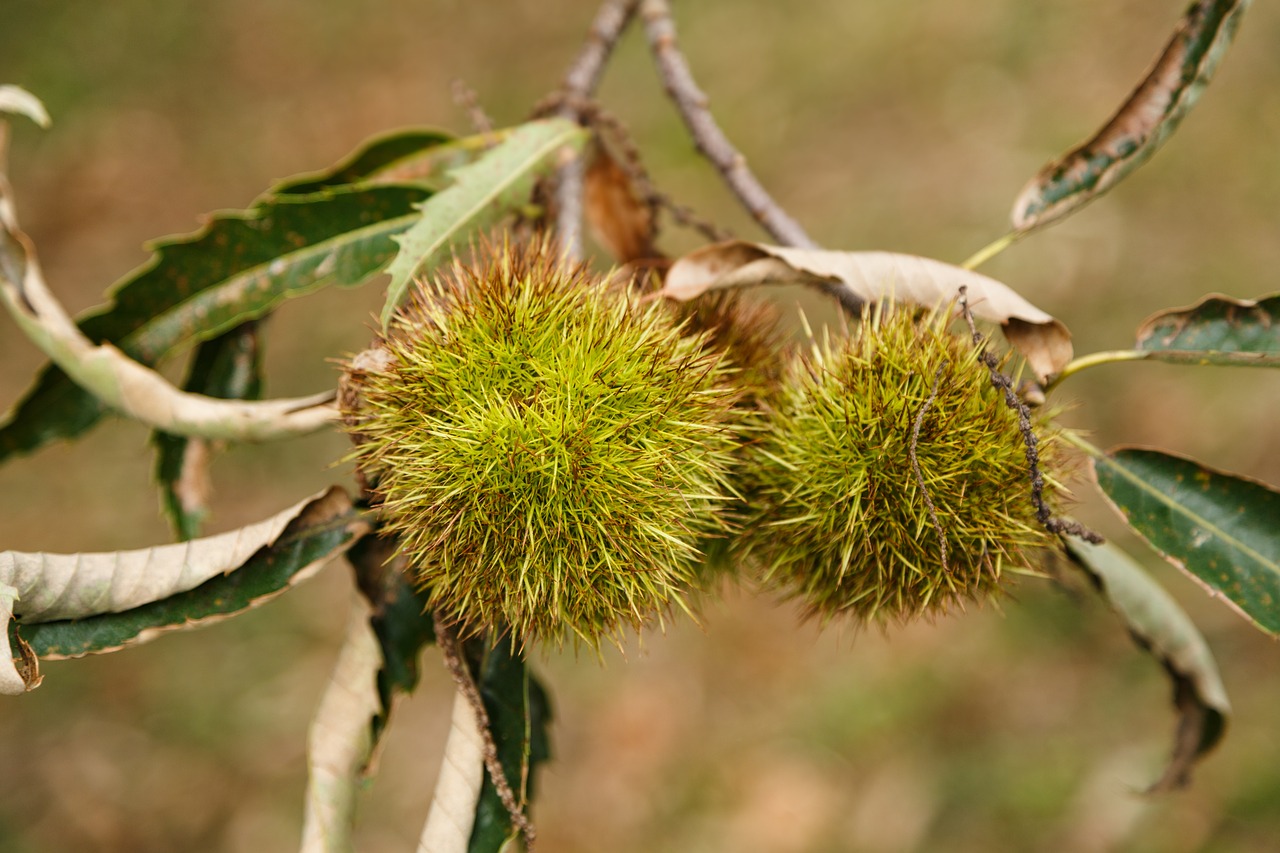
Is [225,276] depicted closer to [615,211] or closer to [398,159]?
[398,159]

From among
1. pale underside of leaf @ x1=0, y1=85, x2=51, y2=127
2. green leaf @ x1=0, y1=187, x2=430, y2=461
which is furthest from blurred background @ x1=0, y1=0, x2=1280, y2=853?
pale underside of leaf @ x1=0, y1=85, x2=51, y2=127

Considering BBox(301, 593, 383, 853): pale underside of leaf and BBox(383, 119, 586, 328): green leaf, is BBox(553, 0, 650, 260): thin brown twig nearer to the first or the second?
BBox(383, 119, 586, 328): green leaf

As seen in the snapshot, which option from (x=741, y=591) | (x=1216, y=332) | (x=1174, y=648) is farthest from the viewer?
(x=741, y=591)

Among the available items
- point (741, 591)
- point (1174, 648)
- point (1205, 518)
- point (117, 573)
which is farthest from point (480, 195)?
point (741, 591)

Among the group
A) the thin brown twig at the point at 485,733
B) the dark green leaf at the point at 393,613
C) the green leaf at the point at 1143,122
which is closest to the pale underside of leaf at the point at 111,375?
the dark green leaf at the point at 393,613

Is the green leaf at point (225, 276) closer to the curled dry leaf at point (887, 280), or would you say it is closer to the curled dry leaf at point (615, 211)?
the curled dry leaf at point (615, 211)

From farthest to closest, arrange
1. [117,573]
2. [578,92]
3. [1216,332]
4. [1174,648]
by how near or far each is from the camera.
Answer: [578,92] < [1174,648] < [1216,332] < [117,573]
